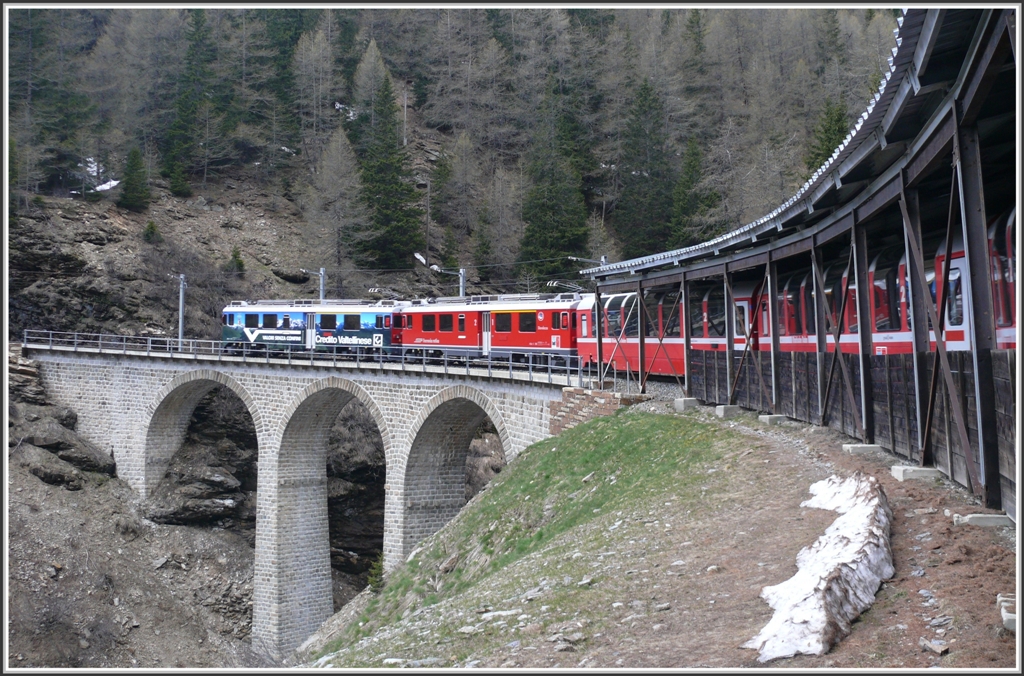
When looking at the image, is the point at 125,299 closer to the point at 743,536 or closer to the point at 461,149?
the point at 461,149

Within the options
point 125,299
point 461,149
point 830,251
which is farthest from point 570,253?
point 830,251

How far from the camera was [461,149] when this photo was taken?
2315 inches

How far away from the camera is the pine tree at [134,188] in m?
50.6

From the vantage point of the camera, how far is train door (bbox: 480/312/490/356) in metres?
28.5

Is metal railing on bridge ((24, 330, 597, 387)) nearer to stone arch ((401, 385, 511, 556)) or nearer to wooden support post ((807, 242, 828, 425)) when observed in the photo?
stone arch ((401, 385, 511, 556))

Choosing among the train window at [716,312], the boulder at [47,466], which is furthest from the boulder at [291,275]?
the train window at [716,312]

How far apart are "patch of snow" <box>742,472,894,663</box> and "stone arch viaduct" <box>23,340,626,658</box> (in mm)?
11512

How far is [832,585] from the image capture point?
18.7ft

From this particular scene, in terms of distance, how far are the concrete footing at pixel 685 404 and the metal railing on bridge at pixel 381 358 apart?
10.5ft

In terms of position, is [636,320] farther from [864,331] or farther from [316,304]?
[316,304]

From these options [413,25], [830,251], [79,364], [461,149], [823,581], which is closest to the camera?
[823,581]

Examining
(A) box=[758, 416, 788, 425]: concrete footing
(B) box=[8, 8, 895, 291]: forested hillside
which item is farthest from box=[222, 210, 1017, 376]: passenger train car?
(B) box=[8, 8, 895, 291]: forested hillside

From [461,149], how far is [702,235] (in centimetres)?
2163

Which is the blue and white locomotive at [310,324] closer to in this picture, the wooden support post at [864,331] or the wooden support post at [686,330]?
the wooden support post at [686,330]
